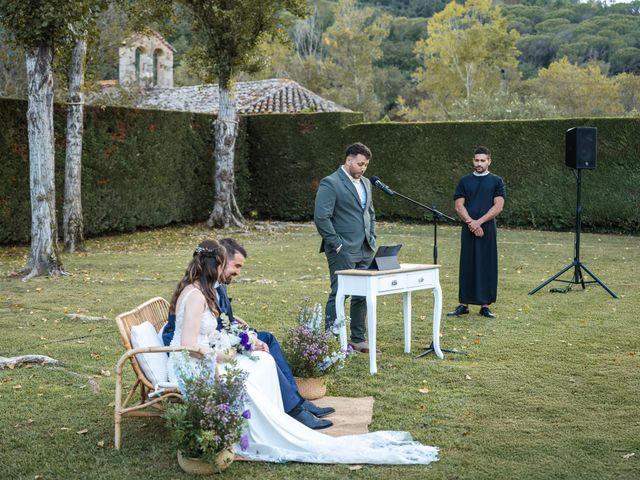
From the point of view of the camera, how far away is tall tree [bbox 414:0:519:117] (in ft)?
201

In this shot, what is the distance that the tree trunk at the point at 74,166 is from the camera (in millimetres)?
17906

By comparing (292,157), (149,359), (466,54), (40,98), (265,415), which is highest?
(466,54)

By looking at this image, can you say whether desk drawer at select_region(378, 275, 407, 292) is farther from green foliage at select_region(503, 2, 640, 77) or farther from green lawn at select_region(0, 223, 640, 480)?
green foliage at select_region(503, 2, 640, 77)

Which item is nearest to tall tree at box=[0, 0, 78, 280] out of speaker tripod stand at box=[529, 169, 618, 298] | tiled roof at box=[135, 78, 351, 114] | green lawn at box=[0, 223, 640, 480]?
green lawn at box=[0, 223, 640, 480]

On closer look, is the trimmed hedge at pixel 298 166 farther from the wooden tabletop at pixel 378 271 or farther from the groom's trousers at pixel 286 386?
the groom's trousers at pixel 286 386

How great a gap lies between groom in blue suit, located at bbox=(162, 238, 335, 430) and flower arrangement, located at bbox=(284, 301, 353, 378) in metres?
0.46

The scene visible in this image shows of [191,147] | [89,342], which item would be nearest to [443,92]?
[191,147]

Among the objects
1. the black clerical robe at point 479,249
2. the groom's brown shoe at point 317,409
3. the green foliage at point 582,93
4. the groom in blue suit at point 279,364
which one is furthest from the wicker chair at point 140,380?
the green foliage at point 582,93

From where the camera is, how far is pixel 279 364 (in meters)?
6.14

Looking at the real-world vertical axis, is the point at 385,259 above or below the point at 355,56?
below

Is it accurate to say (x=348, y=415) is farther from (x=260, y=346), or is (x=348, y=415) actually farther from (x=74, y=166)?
(x=74, y=166)

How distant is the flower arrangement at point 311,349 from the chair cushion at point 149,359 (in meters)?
1.41

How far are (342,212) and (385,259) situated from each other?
33.8 inches

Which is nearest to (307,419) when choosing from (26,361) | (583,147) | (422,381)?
(422,381)
